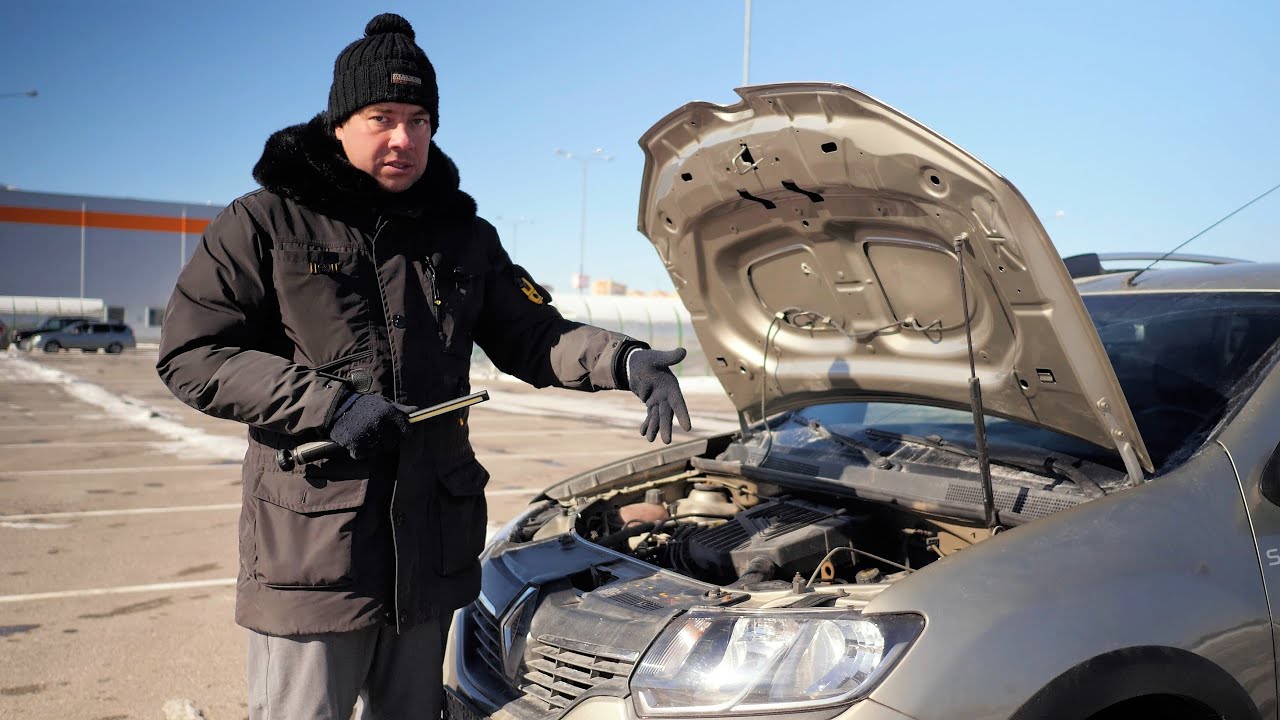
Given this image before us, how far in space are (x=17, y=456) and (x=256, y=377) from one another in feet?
29.3

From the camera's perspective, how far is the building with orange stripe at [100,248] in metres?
44.4

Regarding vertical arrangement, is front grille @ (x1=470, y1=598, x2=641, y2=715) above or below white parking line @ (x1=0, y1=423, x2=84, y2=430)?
above

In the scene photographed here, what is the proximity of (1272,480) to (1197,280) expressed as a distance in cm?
117

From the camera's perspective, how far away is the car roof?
2832 millimetres

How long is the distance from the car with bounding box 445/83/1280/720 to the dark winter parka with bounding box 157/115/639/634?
0.46m

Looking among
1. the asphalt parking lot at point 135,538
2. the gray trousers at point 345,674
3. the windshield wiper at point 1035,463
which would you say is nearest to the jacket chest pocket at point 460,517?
the gray trousers at point 345,674

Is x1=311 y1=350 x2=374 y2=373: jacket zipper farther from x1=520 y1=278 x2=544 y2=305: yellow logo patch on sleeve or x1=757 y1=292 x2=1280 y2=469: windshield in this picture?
x1=757 y1=292 x2=1280 y2=469: windshield

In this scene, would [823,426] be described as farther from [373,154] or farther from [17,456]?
[17,456]

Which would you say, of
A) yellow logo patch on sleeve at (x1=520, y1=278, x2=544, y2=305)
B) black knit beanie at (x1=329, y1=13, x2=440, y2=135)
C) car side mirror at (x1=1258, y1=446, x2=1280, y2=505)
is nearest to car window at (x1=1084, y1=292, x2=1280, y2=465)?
car side mirror at (x1=1258, y1=446, x2=1280, y2=505)

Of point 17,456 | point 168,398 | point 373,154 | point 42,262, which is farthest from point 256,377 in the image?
point 42,262

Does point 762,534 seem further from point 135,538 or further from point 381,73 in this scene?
point 135,538

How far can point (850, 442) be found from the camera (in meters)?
3.12

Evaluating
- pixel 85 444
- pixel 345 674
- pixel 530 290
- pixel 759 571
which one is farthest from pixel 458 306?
pixel 85 444

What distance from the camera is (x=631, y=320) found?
32.6 m
